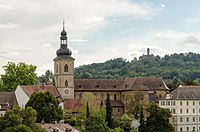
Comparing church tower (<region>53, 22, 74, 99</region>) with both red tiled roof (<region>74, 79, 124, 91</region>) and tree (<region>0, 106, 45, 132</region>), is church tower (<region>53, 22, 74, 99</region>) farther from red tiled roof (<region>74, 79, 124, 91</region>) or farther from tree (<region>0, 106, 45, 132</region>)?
tree (<region>0, 106, 45, 132</region>)

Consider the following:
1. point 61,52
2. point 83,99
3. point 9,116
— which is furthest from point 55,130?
point 61,52

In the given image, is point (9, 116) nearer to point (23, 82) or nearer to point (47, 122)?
point (47, 122)

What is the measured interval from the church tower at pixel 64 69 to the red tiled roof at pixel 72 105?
3.42 meters

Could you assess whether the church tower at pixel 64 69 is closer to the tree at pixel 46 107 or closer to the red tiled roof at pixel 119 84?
the red tiled roof at pixel 119 84

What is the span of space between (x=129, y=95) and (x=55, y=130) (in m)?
40.2

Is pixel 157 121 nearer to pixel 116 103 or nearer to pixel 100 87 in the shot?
pixel 116 103

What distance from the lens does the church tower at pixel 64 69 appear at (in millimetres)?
102625

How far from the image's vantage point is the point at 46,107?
76312 mm

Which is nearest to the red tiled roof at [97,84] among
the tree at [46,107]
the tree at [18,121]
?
the tree at [46,107]

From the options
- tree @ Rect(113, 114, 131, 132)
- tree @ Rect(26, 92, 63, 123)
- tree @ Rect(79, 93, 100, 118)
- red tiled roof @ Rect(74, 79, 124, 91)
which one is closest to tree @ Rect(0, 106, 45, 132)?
tree @ Rect(26, 92, 63, 123)

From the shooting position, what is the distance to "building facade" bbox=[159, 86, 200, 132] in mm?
98125

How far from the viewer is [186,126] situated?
98625 mm

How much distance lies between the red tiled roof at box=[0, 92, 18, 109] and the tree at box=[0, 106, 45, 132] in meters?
25.9

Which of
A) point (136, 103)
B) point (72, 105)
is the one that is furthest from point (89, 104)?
point (136, 103)
